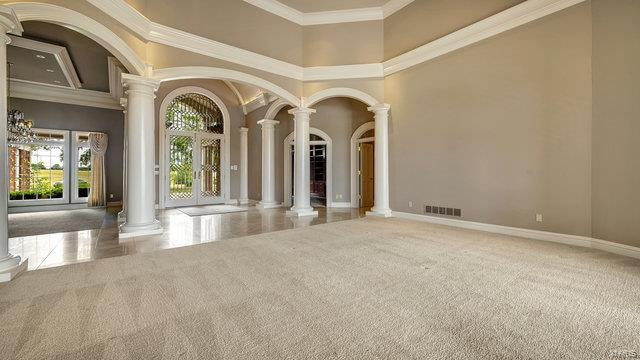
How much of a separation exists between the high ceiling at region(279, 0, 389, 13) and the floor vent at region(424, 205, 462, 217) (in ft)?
16.1

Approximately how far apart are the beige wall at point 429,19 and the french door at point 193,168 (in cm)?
635

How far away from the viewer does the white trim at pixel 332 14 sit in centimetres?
651

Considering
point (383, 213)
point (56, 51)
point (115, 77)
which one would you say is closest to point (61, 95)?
point (56, 51)

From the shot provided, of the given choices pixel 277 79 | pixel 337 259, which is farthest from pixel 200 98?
pixel 337 259

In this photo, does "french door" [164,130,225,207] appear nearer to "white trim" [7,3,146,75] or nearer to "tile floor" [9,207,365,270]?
"tile floor" [9,207,365,270]

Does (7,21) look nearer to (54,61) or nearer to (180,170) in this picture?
(54,61)

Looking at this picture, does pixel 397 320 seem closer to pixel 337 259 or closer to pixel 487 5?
pixel 337 259

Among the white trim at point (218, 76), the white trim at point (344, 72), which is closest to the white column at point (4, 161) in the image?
the white trim at point (218, 76)

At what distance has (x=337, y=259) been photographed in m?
3.36

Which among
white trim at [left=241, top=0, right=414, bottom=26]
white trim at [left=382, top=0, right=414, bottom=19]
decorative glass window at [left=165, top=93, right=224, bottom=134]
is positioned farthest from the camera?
decorative glass window at [left=165, top=93, right=224, bottom=134]

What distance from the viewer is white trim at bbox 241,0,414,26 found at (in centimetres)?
651

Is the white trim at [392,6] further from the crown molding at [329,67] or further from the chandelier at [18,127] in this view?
the chandelier at [18,127]

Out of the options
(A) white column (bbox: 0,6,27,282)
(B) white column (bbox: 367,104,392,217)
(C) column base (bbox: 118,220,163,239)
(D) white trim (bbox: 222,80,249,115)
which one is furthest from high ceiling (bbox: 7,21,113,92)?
(B) white column (bbox: 367,104,392,217)

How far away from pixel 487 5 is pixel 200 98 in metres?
8.36
